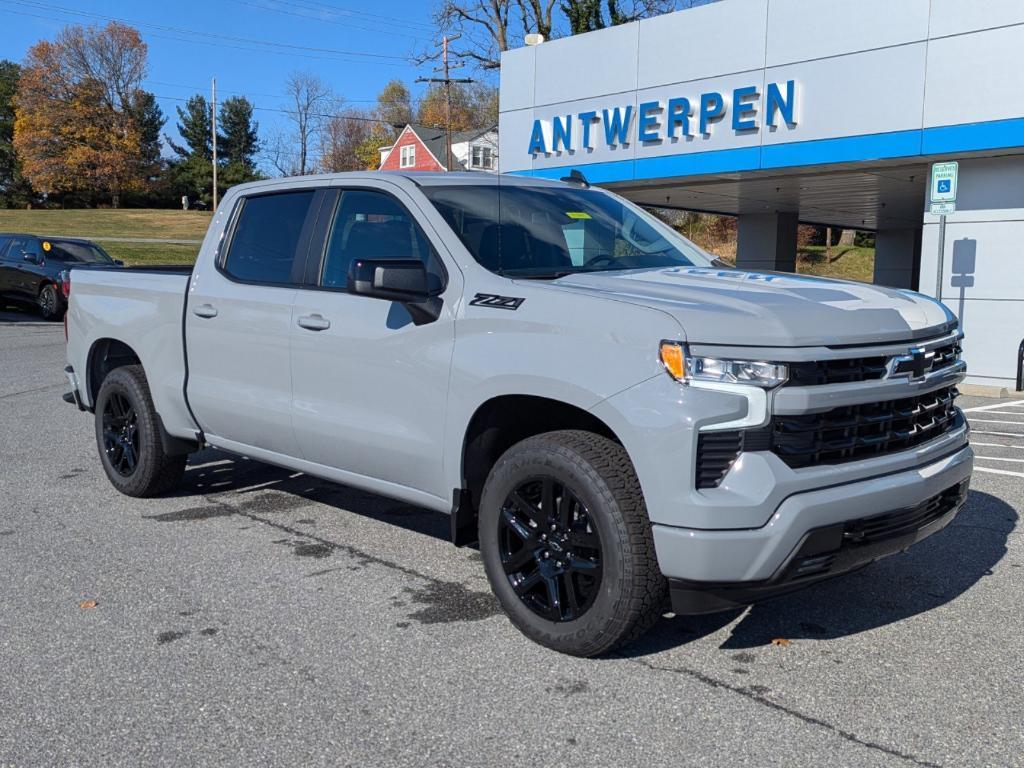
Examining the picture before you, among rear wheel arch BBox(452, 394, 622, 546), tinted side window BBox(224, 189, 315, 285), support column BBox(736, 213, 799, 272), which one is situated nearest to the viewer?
rear wheel arch BBox(452, 394, 622, 546)

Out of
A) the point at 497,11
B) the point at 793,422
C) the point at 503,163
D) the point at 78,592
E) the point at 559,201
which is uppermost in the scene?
the point at 497,11

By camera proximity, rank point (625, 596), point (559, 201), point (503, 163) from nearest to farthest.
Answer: point (625, 596), point (559, 201), point (503, 163)

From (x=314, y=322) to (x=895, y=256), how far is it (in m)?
28.0

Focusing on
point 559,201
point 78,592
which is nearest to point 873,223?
point 559,201

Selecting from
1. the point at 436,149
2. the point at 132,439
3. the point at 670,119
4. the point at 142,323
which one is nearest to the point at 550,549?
the point at 142,323

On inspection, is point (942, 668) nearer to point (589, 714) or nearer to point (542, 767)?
point (589, 714)

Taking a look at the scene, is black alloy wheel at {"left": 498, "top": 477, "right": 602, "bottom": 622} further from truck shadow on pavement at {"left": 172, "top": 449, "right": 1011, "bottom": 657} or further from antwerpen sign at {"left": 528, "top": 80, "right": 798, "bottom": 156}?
antwerpen sign at {"left": 528, "top": 80, "right": 798, "bottom": 156}

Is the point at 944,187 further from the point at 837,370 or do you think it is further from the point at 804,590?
the point at 837,370

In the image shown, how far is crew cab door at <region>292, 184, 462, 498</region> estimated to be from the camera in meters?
4.40

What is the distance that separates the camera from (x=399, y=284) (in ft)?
13.8

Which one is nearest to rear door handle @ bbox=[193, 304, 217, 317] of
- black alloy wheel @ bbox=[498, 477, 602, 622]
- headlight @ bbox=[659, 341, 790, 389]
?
black alloy wheel @ bbox=[498, 477, 602, 622]

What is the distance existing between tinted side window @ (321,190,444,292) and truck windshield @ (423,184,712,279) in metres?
0.18

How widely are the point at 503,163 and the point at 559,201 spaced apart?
52.0 ft

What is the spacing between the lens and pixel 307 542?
5543mm
